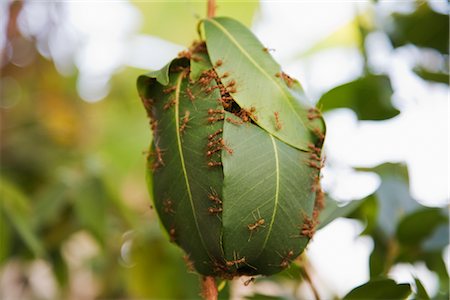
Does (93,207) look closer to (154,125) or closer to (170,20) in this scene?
(154,125)

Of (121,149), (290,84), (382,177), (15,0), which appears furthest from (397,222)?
(15,0)

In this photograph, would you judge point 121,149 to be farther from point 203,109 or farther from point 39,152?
point 203,109

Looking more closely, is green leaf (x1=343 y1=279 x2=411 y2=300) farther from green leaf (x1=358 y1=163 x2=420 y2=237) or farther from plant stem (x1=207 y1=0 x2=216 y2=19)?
plant stem (x1=207 y1=0 x2=216 y2=19)

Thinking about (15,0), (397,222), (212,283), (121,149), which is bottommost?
(121,149)

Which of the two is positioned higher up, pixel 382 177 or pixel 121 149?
pixel 382 177

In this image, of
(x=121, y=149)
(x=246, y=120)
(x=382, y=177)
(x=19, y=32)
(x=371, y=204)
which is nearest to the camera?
(x=246, y=120)

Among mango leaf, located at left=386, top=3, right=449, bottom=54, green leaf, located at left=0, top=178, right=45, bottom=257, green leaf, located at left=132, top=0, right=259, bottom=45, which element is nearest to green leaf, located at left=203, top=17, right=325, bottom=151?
mango leaf, located at left=386, top=3, right=449, bottom=54

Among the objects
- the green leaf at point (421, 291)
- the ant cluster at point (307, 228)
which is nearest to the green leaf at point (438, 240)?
the green leaf at point (421, 291)
